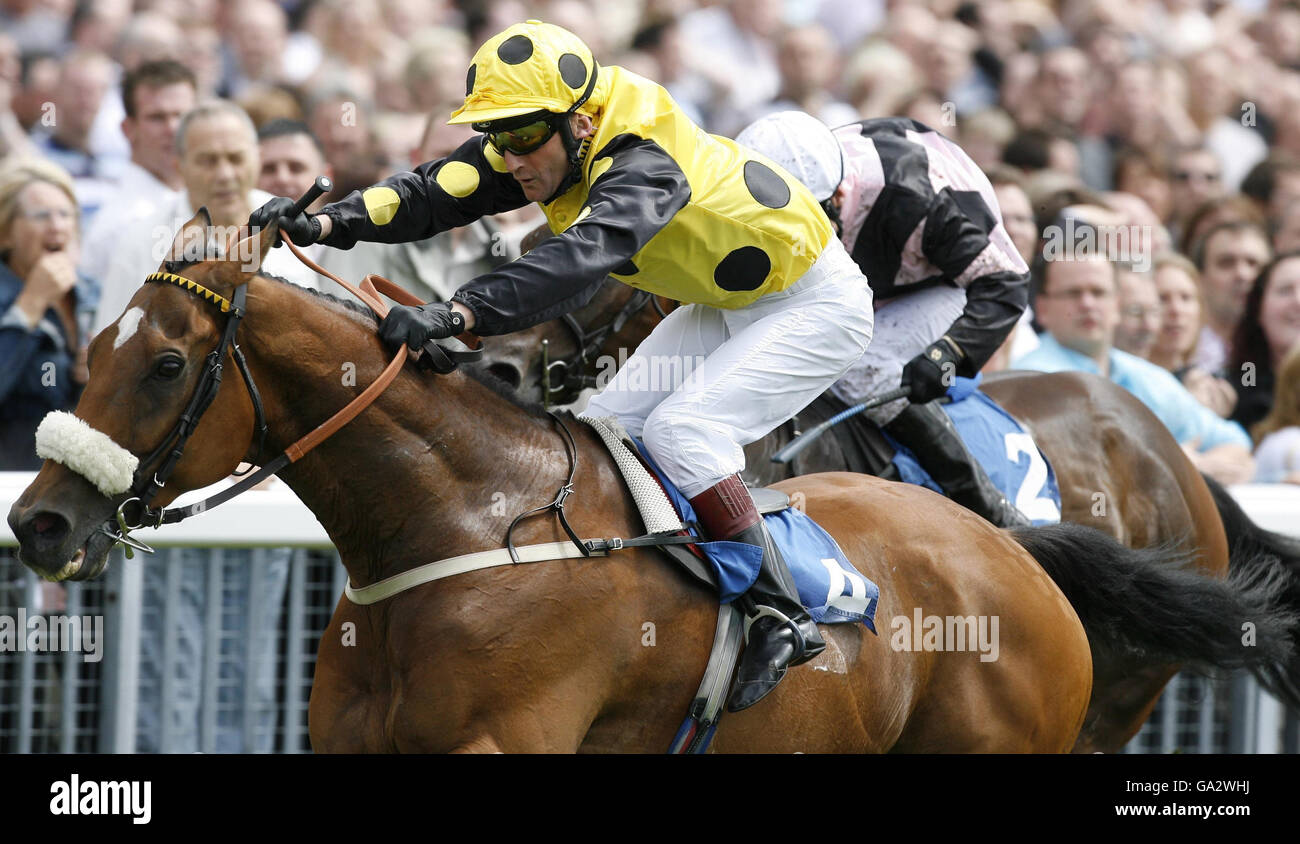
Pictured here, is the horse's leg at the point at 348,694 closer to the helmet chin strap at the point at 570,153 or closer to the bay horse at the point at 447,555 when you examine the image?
the bay horse at the point at 447,555

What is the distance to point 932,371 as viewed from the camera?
5.12 metres

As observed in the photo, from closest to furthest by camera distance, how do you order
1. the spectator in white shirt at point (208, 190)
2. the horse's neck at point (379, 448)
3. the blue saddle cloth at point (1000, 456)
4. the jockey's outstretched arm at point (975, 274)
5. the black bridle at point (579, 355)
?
the horse's neck at point (379, 448)
the jockey's outstretched arm at point (975, 274)
the black bridle at point (579, 355)
the blue saddle cloth at point (1000, 456)
the spectator in white shirt at point (208, 190)

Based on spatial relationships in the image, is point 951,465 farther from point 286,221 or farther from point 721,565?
point 286,221

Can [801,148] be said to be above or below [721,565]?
above

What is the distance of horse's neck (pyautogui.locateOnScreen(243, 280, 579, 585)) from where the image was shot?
11.4ft

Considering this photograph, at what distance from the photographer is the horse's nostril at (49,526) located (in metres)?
3.26

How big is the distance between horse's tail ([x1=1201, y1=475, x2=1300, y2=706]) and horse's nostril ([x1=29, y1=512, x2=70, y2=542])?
407cm

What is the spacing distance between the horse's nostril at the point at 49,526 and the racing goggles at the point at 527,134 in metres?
1.21

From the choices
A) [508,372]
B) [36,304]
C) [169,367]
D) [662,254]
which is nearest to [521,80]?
[662,254]

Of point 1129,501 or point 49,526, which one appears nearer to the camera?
point 49,526

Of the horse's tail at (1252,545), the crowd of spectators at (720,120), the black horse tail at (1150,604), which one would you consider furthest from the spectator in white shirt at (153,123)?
the horse's tail at (1252,545)

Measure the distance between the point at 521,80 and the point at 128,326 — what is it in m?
0.99

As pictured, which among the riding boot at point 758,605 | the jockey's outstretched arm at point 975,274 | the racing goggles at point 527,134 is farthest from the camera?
the jockey's outstretched arm at point 975,274
